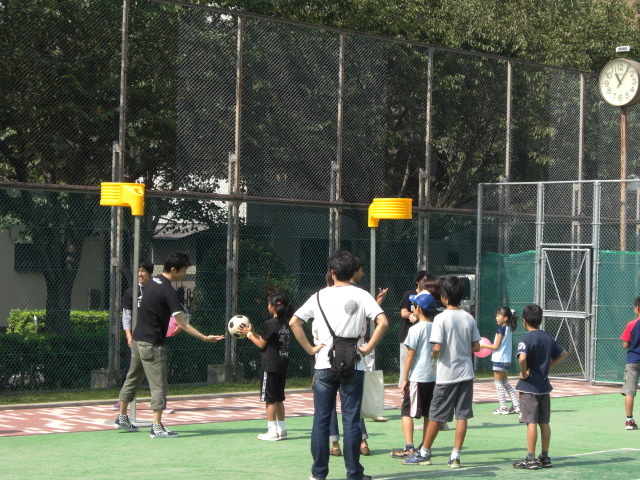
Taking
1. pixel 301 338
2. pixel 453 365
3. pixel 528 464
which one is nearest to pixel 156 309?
pixel 301 338

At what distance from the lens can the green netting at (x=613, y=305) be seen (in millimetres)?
18531

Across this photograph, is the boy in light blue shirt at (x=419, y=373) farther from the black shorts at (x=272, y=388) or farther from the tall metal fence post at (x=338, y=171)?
the tall metal fence post at (x=338, y=171)

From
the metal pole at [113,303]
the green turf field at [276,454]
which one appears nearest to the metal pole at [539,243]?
the green turf field at [276,454]

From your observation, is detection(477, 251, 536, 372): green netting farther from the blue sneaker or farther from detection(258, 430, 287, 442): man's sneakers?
the blue sneaker

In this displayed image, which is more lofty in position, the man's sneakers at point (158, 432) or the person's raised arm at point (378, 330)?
the person's raised arm at point (378, 330)

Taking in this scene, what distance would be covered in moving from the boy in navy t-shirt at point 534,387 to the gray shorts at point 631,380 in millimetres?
3047

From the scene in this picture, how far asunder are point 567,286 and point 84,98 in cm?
903

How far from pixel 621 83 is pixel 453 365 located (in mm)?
13061

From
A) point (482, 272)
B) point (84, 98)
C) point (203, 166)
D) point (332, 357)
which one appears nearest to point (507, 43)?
point (482, 272)

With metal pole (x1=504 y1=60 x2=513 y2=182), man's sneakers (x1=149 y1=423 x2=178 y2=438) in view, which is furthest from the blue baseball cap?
metal pole (x1=504 y1=60 x2=513 y2=182)

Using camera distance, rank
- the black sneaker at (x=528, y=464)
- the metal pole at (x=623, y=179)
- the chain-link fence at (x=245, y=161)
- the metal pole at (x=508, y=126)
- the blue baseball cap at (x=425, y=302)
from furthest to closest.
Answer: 1. the metal pole at (x=508, y=126)
2. the metal pole at (x=623, y=179)
3. the chain-link fence at (x=245, y=161)
4. the blue baseball cap at (x=425, y=302)
5. the black sneaker at (x=528, y=464)

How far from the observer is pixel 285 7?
76.4 ft

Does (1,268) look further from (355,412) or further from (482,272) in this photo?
(482,272)

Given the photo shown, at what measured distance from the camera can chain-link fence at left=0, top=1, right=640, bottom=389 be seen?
591 inches
